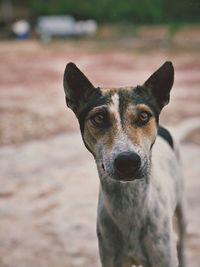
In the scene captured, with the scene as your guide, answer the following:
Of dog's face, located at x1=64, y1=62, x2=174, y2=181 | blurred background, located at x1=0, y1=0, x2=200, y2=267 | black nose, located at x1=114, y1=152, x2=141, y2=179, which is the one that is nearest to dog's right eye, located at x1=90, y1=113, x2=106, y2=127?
dog's face, located at x1=64, y1=62, x2=174, y2=181

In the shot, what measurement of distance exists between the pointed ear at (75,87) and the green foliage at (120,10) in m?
28.2

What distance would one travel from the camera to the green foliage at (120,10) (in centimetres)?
3128

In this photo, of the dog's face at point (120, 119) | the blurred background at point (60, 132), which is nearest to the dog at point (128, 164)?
the dog's face at point (120, 119)

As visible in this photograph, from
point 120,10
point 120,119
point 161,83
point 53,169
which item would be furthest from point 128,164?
point 120,10

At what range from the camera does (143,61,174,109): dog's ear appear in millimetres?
3404

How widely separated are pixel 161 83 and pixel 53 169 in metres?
4.26

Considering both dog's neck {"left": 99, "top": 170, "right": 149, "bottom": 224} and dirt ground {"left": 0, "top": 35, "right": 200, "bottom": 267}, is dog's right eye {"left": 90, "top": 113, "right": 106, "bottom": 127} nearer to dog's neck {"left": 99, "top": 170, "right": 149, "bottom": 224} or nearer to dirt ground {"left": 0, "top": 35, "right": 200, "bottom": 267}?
dog's neck {"left": 99, "top": 170, "right": 149, "bottom": 224}

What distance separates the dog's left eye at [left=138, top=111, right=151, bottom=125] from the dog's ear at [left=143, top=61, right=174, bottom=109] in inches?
11.0

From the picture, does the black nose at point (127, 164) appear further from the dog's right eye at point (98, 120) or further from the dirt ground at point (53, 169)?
the dirt ground at point (53, 169)

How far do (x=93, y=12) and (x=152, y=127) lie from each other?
3211 centimetres

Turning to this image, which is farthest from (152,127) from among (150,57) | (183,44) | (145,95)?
(183,44)

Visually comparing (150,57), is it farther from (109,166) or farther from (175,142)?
(109,166)

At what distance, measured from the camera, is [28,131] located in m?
9.42

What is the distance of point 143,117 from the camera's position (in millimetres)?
3164
